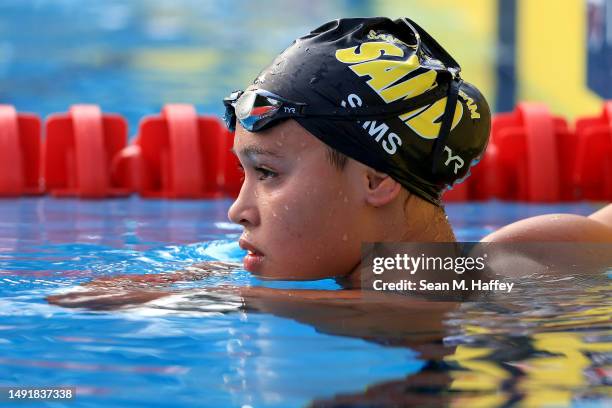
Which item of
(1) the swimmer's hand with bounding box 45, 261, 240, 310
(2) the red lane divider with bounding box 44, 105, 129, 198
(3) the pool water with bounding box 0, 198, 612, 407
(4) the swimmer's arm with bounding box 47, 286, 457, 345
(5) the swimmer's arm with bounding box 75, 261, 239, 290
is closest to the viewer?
(3) the pool water with bounding box 0, 198, 612, 407

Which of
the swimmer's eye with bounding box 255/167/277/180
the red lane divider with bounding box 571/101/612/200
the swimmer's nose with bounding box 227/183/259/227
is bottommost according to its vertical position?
the red lane divider with bounding box 571/101/612/200

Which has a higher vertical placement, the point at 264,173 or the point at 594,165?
the point at 264,173

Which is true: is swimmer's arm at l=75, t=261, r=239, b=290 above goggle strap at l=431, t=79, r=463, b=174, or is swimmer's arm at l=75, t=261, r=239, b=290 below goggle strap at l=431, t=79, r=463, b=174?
below

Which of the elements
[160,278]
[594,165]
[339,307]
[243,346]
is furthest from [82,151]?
[243,346]

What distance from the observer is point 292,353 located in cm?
181

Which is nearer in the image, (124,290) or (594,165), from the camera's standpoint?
(124,290)

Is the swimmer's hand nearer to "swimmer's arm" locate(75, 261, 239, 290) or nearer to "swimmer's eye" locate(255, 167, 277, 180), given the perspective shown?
"swimmer's arm" locate(75, 261, 239, 290)

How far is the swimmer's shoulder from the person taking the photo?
2.76 meters

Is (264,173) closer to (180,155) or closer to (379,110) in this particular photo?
(379,110)

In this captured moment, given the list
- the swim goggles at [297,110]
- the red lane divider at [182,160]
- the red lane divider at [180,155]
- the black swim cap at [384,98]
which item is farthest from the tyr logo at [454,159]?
the red lane divider at [180,155]

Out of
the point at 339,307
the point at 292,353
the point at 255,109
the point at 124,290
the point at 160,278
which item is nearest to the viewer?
the point at 292,353

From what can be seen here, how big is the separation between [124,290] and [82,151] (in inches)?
156

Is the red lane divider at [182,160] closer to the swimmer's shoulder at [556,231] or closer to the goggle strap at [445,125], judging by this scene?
the swimmer's shoulder at [556,231]

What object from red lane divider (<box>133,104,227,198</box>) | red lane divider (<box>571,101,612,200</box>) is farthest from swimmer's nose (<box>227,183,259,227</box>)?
red lane divider (<box>571,101,612,200</box>)
